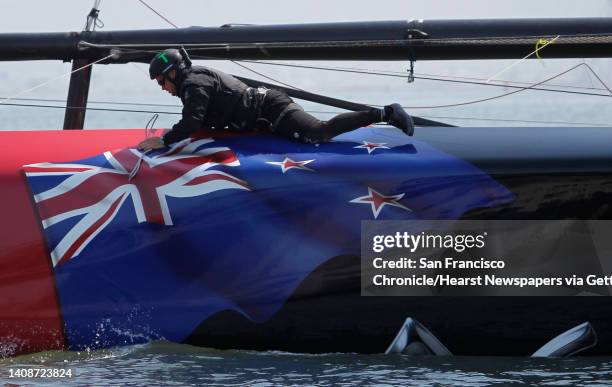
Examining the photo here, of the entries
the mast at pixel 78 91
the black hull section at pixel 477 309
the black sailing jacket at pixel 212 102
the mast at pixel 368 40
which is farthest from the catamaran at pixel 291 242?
the mast at pixel 78 91

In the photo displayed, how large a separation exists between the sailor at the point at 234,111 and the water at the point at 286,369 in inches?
39.9

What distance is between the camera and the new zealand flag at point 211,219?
545 cm

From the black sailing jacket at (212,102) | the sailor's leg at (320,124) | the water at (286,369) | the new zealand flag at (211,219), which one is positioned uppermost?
the black sailing jacket at (212,102)

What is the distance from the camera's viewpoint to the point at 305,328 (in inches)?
216

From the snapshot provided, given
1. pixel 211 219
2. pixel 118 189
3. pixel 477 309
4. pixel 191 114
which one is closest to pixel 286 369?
pixel 211 219

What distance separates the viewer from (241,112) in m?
5.74

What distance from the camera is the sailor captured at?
5598 mm

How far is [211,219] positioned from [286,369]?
0.79 meters

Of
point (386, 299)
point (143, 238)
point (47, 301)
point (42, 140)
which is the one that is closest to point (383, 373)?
point (386, 299)

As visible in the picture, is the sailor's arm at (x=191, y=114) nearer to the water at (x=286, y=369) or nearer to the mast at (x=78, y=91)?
the water at (x=286, y=369)

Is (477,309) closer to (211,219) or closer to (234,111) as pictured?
(211,219)

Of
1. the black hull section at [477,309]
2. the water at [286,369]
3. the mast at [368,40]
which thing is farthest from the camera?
the mast at [368,40]

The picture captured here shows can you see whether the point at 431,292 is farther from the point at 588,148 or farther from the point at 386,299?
the point at 588,148

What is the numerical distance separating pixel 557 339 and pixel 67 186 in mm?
2398
